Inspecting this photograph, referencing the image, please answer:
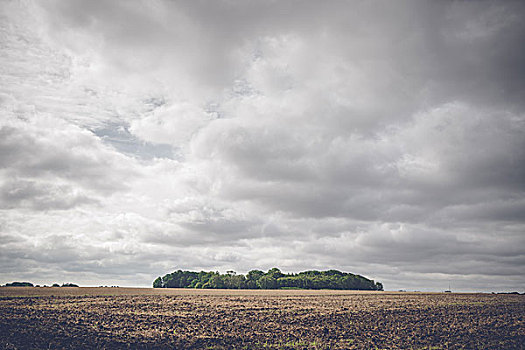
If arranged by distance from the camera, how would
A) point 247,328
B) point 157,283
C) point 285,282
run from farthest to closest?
point 157,283, point 285,282, point 247,328

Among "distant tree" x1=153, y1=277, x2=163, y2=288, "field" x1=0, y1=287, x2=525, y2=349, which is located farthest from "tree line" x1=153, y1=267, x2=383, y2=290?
"field" x1=0, y1=287, x2=525, y2=349

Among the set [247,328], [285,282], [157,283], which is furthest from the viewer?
[157,283]

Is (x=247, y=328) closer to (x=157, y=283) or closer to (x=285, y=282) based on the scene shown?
(x=285, y=282)

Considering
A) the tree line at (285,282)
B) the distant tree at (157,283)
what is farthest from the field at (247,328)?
the distant tree at (157,283)

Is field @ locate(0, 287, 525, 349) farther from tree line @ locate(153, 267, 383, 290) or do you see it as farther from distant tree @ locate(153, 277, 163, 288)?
distant tree @ locate(153, 277, 163, 288)

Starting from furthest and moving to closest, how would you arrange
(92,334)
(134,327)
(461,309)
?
(461,309)
(134,327)
(92,334)

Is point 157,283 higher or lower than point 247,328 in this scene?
lower

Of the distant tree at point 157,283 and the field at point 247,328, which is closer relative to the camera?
the field at point 247,328

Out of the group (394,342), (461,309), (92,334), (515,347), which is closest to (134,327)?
(92,334)

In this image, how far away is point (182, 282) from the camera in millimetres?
173625

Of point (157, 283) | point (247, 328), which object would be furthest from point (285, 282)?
point (247, 328)

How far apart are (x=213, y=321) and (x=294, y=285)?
371 ft

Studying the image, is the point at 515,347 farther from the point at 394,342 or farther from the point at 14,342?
the point at 14,342

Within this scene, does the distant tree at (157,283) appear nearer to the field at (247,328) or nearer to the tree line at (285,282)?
the tree line at (285,282)
